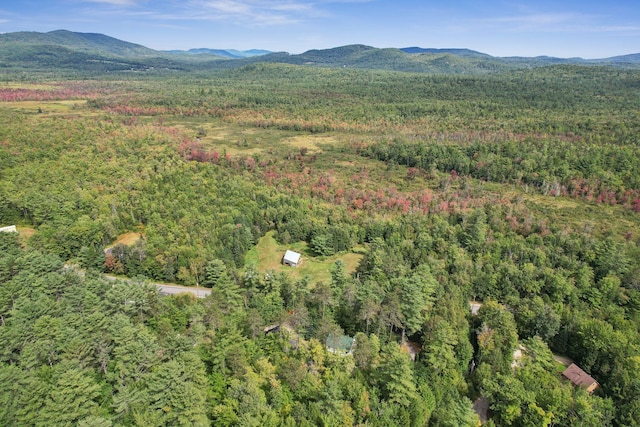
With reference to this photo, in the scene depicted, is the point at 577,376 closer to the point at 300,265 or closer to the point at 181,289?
the point at 300,265

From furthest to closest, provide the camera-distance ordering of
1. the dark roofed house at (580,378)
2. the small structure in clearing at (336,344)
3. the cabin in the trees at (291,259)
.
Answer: the cabin in the trees at (291,259), the small structure in clearing at (336,344), the dark roofed house at (580,378)

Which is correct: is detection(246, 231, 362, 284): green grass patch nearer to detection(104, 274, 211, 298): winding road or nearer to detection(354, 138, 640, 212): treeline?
detection(104, 274, 211, 298): winding road

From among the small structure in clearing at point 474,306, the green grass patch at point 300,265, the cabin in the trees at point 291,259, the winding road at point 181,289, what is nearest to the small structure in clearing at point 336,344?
the small structure in clearing at point 474,306

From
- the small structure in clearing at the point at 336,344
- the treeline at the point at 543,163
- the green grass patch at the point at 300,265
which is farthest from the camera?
the treeline at the point at 543,163

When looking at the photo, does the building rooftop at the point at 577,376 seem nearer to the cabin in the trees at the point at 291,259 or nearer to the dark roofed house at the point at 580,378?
the dark roofed house at the point at 580,378

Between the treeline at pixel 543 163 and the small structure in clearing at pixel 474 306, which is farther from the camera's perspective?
the treeline at pixel 543 163

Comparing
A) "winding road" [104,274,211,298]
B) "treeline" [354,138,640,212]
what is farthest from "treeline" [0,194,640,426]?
"treeline" [354,138,640,212]

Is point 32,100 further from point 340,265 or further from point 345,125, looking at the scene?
point 340,265
